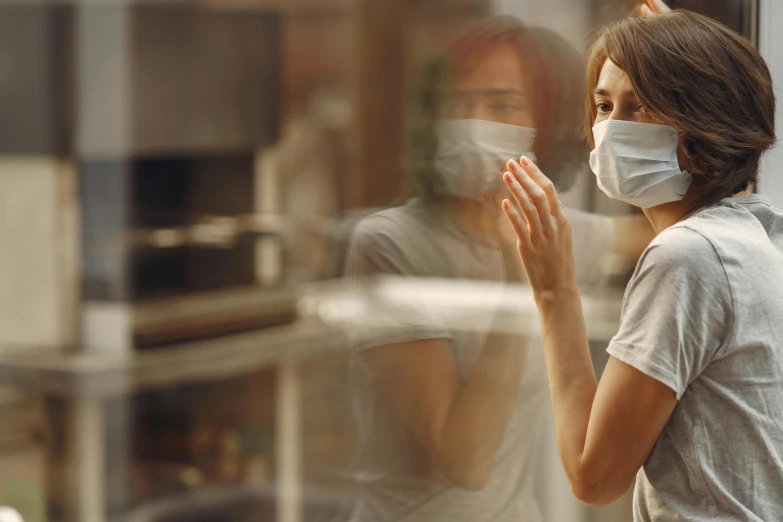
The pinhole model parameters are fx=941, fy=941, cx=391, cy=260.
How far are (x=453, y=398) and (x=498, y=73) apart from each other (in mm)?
303

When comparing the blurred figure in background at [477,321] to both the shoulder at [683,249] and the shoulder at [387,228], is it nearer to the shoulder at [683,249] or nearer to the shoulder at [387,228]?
the shoulder at [387,228]

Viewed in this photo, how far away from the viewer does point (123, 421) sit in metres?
2.69

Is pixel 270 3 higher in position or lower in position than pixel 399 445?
higher

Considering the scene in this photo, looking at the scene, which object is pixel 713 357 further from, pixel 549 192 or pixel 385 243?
pixel 385 243

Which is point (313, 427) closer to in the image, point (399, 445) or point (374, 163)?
point (374, 163)

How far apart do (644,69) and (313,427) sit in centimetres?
216

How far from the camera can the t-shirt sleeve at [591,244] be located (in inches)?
37.5

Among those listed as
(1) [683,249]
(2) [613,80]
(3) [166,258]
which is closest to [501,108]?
(2) [613,80]

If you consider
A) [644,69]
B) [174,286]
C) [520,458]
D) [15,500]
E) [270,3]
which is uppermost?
[270,3]

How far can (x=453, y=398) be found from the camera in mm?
883

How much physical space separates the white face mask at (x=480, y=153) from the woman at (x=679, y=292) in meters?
0.11

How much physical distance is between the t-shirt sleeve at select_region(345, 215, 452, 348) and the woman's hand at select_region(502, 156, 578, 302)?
7.8 inches

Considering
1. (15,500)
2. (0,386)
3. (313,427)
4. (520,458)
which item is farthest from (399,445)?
(15,500)

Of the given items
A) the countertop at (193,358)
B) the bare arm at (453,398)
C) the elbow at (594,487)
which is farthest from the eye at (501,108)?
the countertop at (193,358)
